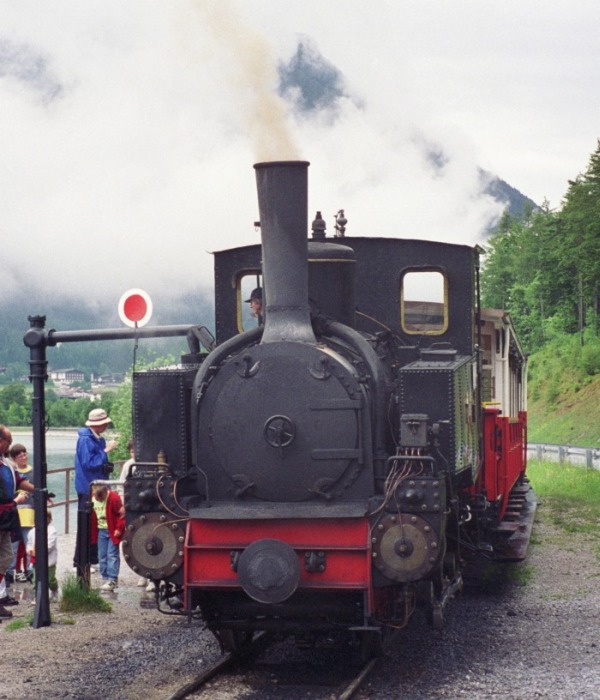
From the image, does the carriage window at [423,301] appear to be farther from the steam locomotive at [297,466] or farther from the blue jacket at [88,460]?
the blue jacket at [88,460]

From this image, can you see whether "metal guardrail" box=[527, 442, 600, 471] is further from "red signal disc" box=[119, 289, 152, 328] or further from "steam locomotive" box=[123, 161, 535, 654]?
"steam locomotive" box=[123, 161, 535, 654]

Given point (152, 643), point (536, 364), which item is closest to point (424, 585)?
point (152, 643)

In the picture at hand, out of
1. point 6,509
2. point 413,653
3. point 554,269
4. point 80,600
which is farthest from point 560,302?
point 413,653

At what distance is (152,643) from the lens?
831cm

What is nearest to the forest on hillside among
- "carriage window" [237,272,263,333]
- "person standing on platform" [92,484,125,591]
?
"person standing on platform" [92,484,125,591]

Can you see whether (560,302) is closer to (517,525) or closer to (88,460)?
(517,525)

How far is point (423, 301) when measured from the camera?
904 centimetres

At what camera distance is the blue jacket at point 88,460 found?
1039 centimetres

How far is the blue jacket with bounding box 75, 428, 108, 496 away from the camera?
34.1 ft

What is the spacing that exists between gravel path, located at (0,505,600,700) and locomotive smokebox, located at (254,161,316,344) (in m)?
2.29

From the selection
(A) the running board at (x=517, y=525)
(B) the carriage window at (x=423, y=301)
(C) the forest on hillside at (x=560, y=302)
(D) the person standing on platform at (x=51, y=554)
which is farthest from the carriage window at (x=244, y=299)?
(C) the forest on hillside at (x=560, y=302)

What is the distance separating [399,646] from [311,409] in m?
2.11

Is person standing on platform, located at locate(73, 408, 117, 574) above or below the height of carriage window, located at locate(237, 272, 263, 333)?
below

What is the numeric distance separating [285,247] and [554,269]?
60.2m
